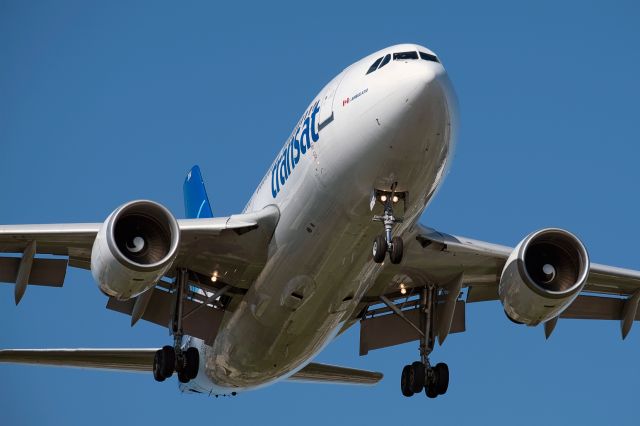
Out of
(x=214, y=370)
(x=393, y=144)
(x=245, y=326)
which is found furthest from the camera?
(x=214, y=370)

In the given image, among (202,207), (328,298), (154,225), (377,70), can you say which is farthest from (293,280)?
(202,207)

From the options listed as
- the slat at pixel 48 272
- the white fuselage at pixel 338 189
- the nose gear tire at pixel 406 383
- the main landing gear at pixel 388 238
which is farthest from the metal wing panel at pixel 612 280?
the slat at pixel 48 272

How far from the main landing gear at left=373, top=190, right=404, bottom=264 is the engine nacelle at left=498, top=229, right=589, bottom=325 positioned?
12.2ft

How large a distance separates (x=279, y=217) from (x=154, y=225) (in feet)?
7.66

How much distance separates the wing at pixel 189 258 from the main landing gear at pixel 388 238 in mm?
2760

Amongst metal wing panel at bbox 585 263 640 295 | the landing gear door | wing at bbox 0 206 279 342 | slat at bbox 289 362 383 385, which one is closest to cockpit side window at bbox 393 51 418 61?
the landing gear door

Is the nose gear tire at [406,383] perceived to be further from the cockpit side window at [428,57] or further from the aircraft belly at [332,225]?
the cockpit side window at [428,57]

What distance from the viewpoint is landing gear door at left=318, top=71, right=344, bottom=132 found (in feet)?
76.6

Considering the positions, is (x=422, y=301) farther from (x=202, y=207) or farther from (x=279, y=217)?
(x=202, y=207)

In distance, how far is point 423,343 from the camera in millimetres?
27562

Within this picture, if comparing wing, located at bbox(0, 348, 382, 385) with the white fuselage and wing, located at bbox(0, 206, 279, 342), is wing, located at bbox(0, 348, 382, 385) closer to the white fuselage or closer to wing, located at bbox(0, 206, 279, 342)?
wing, located at bbox(0, 206, 279, 342)

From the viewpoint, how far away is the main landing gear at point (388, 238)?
2253 centimetres

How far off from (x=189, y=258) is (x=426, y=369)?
5.45 metres

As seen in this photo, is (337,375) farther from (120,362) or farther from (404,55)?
(404,55)
